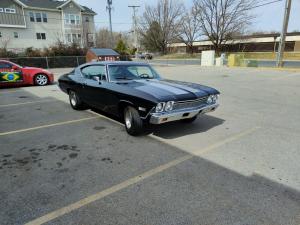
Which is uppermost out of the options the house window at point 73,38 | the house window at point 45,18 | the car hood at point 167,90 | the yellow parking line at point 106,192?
the house window at point 45,18

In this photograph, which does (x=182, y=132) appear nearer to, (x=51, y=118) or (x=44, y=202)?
(x=44, y=202)

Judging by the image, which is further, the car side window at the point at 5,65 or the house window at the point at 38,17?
the house window at the point at 38,17

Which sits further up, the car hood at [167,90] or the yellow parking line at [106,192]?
the car hood at [167,90]

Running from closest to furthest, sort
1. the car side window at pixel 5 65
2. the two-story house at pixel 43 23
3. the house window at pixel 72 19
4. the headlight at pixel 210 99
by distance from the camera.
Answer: the headlight at pixel 210 99
the car side window at pixel 5 65
the two-story house at pixel 43 23
the house window at pixel 72 19

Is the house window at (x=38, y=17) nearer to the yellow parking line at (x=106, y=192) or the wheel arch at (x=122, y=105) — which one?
the wheel arch at (x=122, y=105)

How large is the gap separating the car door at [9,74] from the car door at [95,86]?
706cm

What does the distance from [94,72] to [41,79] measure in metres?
7.93

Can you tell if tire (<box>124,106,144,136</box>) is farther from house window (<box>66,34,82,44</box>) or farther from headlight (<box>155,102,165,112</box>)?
house window (<box>66,34,82,44</box>)

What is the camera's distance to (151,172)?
3.38 meters

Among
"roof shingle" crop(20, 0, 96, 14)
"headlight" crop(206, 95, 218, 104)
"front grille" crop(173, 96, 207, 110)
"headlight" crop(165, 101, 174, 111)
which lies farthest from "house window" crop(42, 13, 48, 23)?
"headlight" crop(165, 101, 174, 111)

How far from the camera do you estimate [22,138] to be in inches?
189

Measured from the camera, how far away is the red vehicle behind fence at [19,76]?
11.4 metres

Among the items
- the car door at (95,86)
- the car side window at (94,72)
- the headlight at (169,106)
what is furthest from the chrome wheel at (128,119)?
the car side window at (94,72)

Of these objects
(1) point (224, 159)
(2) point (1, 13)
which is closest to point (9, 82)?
(1) point (224, 159)
